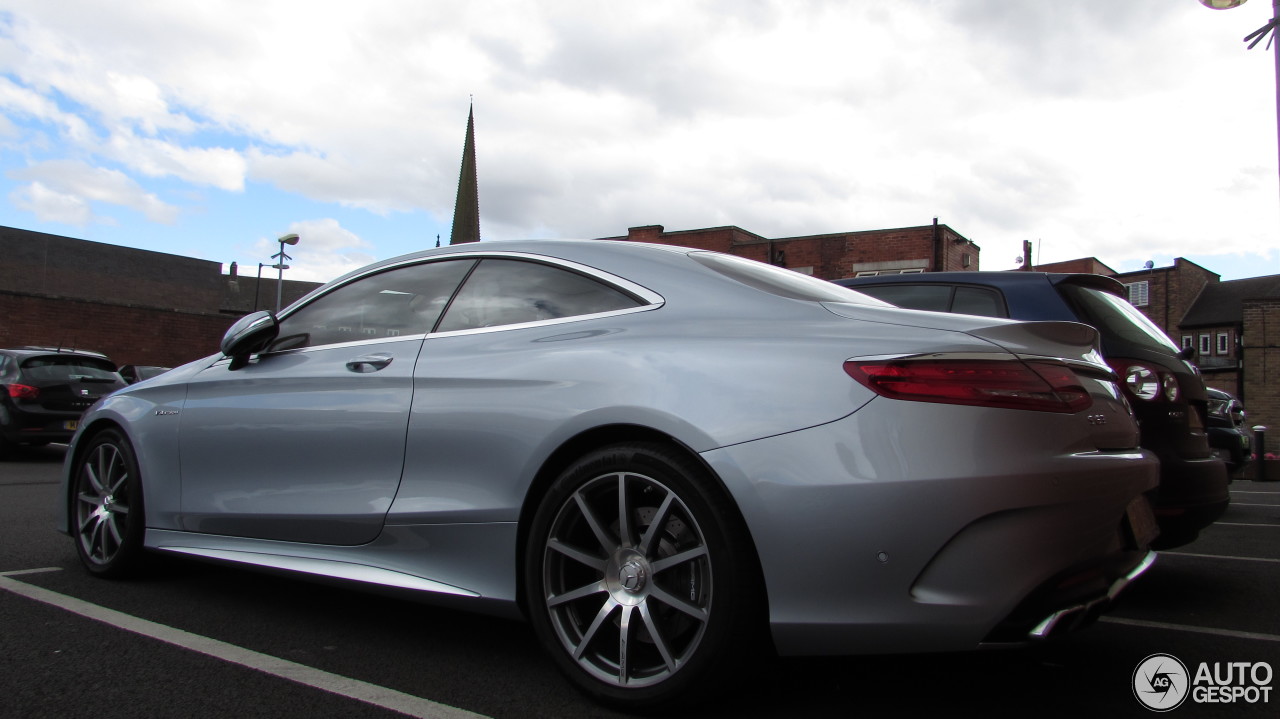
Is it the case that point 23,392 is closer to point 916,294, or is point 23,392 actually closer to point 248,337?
point 248,337

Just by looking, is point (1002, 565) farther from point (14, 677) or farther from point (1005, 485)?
point (14, 677)

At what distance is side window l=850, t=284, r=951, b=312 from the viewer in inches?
184

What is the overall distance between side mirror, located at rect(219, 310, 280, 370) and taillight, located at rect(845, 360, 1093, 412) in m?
2.39

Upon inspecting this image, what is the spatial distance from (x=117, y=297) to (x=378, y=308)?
65.6 metres

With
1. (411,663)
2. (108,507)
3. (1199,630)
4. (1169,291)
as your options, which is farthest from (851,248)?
(1169,291)

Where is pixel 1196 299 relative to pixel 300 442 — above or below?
above

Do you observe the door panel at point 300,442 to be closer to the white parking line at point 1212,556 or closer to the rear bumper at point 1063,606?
the rear bumper at point 1063,606

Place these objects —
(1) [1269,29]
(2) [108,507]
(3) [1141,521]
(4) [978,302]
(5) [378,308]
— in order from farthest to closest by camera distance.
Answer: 1. (1) [1269,29]
2. (4) [978,302]
3. (2) [108,507]
4. (5) [378,308]
5. (3) [1141,521]

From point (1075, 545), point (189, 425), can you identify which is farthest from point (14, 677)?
point (1075, 545)

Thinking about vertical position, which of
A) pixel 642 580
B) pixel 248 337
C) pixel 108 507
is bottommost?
pixel 108 507

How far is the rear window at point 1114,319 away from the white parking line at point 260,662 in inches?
121

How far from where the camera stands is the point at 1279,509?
9.03 meters

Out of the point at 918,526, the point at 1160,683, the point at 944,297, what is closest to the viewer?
the point at 918,526

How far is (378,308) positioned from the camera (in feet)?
11.2
